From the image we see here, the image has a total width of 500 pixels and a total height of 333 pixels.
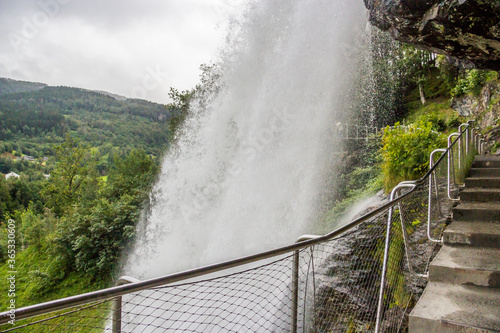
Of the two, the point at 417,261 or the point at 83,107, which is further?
the point at 83,107

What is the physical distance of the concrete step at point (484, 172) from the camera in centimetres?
497

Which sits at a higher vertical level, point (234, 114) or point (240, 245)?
point (234, 114)

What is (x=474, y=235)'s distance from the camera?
3.10 metres

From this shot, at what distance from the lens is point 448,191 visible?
408cm

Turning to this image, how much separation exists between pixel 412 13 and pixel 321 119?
20.2 ft

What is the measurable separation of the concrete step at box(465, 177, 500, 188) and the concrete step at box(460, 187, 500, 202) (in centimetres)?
30

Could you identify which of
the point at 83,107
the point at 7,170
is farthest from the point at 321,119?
the point at 7,170

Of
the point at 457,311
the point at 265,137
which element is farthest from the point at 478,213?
the point at 265,137

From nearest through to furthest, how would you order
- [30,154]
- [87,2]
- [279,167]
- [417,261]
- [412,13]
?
[417,261] → [412,13] → [279,167] → [87,2] → [30,154]

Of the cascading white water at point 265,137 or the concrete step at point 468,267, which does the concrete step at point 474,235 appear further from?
the cascading white water at point 265,137

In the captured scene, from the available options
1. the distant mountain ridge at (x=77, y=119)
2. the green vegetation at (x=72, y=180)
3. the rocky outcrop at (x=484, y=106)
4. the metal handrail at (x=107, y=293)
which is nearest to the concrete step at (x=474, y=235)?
the metal handrail at (x=107, y=293)

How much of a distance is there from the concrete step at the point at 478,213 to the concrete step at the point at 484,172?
5.10 feet

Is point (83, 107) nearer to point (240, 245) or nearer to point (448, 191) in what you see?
point (240, 245)

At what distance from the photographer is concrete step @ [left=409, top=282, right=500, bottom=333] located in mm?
2000
